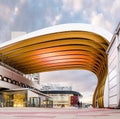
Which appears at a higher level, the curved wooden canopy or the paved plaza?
the curved wooden canopy

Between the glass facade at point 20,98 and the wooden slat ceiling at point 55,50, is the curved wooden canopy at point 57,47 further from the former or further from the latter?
the glass facade at point 20,98

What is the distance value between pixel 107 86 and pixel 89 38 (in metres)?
14.0

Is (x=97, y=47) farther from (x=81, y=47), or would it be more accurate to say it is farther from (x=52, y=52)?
(x=52, y=52)

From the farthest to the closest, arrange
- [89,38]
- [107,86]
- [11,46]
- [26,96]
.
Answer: [26,96] < [11,46] < [89,38] < [107,86]

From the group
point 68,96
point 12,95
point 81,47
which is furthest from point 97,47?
point 68,96

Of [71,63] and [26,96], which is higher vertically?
[71,63]

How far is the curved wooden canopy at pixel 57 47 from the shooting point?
51.8 m

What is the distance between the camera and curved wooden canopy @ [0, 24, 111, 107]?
51.8 meters

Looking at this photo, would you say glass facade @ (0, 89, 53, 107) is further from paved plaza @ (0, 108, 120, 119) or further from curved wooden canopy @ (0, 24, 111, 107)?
paved plaza @ (0, 108, 120, 119)

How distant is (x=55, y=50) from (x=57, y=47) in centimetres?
232

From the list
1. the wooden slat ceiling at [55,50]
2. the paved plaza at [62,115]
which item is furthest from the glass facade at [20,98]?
the paved plaza at [62,115]

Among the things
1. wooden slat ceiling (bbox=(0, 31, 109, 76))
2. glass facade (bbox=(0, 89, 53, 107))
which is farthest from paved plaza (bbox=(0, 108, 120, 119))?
glass facade (bbox=(0, 89, 53, 107))

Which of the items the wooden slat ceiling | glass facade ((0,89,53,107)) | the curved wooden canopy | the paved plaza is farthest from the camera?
glass facade ((0,89,53,107))

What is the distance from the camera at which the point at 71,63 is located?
255 feet
